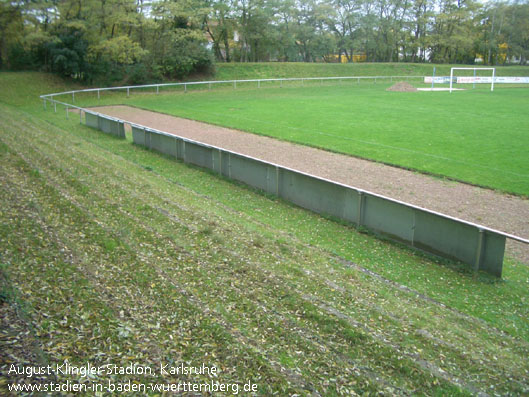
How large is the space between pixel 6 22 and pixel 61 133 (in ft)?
79.7

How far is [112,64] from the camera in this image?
45156 millimetres

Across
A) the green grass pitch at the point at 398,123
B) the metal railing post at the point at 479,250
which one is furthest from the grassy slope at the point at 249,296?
the green grass pitch at the point at 398,123

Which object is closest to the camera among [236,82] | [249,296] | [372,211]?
[249,296]

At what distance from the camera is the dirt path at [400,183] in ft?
38.3

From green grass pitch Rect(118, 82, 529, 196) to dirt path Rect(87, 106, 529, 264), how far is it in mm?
815

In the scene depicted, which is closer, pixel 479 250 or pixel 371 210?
pixel 479 250

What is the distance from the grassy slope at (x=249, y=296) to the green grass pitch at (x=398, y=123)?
23.2 ft

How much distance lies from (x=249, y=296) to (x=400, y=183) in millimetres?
8508

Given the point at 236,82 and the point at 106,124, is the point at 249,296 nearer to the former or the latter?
the point at 106,124

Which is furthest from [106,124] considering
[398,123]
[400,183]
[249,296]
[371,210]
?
[249,296]

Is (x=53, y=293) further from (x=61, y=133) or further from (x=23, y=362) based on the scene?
(x=61, y=133)

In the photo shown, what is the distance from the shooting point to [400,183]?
14.4m

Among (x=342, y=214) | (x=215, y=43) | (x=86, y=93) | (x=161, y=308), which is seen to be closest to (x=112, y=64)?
(x=86, y=93)

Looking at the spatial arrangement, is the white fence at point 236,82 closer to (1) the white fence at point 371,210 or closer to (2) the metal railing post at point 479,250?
(1) the white fence at point 371,210
